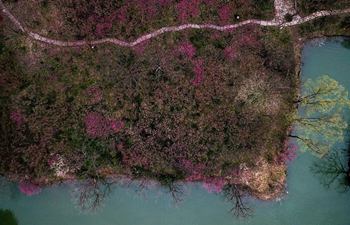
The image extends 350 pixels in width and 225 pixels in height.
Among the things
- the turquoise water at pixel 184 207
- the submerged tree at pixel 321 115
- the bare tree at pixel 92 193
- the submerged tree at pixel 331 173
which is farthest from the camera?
the submerged tree at pixel 331 173

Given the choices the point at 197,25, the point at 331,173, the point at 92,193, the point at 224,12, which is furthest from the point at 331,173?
the point at 92,193

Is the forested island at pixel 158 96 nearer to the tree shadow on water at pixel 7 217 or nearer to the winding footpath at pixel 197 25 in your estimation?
the winding footpath at pixel 197 25

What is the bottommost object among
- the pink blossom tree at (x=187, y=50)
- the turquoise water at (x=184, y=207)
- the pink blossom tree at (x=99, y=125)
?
the turquoise water at (x=184, y=207)

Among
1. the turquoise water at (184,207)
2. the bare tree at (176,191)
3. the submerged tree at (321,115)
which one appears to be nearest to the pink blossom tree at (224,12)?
the submerged tree at (321,115)

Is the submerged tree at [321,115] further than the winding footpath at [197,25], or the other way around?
the winding footpath at [197,25]

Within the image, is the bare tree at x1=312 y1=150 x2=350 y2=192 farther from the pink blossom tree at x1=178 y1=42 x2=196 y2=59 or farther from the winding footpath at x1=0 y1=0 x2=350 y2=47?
the pink blossom tree at x1=178 y1=42 x2=196 y2=59

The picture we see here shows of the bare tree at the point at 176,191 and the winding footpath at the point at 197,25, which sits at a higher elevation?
the winding footpath at the point at 197,25

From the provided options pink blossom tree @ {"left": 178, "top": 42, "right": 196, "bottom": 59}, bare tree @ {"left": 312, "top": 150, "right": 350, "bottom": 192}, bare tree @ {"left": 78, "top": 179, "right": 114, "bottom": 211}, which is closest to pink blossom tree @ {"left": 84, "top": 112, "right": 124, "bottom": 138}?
bare tree @ {"left": 78, "top": 179, "right": 114, "bottom": 211}
